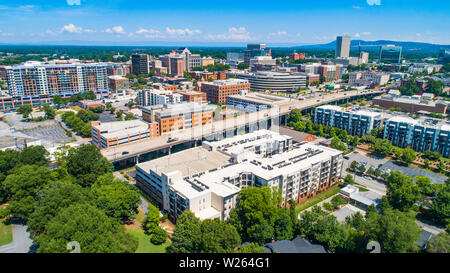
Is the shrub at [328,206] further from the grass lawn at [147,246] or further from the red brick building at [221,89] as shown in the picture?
the red brick building at [221,89]

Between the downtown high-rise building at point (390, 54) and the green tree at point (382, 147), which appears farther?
the downtown high-rise building at point (390, 54)

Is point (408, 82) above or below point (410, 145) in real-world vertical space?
above

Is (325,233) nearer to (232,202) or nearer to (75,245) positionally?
(232,202)

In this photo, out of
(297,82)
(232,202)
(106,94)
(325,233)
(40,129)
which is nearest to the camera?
(325,233)

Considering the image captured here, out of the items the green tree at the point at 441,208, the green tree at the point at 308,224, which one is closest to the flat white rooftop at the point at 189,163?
the green tree at the point at 308,224

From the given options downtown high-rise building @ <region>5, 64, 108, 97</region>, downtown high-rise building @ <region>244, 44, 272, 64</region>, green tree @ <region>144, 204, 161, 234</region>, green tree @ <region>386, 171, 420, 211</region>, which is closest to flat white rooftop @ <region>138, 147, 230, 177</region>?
green tree @ <region>144, 204, 161, 234</region>

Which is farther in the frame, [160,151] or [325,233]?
[160,151]

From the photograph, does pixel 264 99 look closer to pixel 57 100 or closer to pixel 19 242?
pixel 57 100
